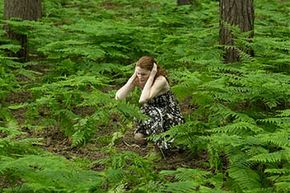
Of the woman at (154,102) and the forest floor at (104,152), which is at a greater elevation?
the woman at (154,102)

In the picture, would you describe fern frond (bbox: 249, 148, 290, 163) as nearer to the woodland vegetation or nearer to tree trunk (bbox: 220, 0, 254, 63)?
the woodland vegetation

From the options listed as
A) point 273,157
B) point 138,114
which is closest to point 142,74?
point 138,114

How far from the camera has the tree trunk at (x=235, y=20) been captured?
26.7 feet

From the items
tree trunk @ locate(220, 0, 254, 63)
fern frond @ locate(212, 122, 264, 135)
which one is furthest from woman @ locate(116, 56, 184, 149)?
tree trunk @ locate(220, 0, 254, 63)

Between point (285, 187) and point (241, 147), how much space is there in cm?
100

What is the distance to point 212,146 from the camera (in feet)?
17.4

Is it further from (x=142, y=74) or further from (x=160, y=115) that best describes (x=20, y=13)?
(x=160, y=115)

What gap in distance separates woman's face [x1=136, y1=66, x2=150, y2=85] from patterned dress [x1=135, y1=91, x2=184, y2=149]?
29 centimetres

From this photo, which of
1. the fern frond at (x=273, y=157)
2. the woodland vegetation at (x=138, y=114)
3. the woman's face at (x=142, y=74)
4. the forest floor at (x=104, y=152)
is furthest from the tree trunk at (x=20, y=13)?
the fern frond at (x=273, y=157)

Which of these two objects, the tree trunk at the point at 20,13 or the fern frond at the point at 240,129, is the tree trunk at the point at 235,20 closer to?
the fern frond at the point at 240,129

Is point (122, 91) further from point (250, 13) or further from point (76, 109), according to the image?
point (250, 13)

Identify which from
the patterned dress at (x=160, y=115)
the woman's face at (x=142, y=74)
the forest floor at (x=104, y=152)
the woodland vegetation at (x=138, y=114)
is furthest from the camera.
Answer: the woman's face at (x=142, y=74)

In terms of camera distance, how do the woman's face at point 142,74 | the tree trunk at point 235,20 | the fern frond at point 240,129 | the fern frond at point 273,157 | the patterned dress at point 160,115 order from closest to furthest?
the fern frond at point 273,157, the fern frond at point 240,129, the patterned dress at point 160,115, the woman's face at point 142,74, the tree trunk at point 235,20

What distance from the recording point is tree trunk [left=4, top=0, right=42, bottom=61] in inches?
386
